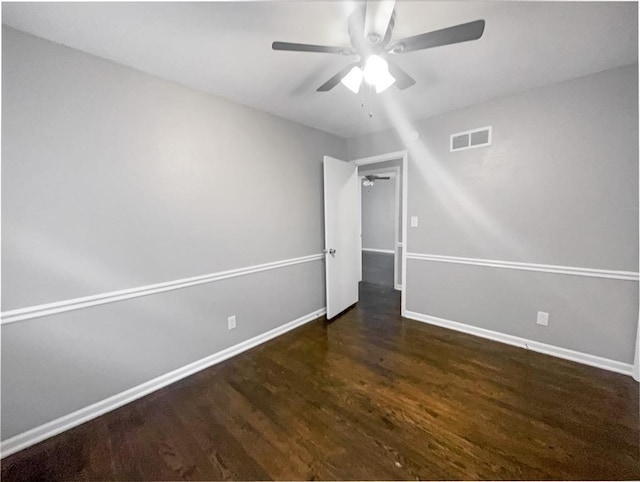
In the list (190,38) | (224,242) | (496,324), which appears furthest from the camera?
(496,324)

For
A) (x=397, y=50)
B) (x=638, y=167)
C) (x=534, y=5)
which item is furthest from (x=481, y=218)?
(x=397, y=50)

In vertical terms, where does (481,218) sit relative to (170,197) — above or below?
below

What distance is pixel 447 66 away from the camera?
1929mm

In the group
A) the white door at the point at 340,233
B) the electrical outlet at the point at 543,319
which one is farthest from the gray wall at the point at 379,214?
the electrical outlet at the point at 543,319

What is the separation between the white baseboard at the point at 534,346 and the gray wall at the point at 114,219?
2.03 metres

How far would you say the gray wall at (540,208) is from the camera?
6.63 feet

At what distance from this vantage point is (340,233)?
338cm

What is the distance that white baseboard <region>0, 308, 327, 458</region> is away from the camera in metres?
1.49

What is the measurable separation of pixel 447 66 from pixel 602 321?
7.98 ft

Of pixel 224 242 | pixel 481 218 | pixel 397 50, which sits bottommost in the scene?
pixel 224 242

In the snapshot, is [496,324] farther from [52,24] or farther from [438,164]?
[52,24]

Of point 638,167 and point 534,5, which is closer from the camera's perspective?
point 534,5

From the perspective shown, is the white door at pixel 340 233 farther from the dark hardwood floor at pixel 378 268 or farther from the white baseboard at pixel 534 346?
the dark hardwood floor at pixel 378 268

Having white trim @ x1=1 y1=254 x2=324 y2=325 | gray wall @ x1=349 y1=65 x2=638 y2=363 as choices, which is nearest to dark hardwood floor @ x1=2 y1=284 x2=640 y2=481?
gray wall @ x1=349 y1=65 x2=638 y2=363
